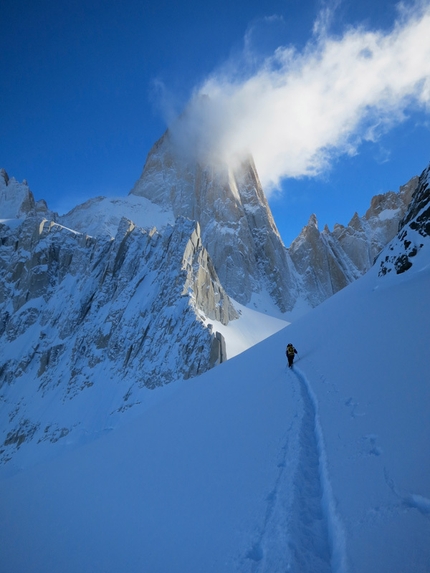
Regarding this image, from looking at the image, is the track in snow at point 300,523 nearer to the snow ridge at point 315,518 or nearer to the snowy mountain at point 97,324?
the snow ridge at point 315,518

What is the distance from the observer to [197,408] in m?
10.3

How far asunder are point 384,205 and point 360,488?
153m

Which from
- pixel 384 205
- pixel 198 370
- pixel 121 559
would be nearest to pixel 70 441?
pixel 198 370

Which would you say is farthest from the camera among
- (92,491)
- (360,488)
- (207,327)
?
(207,327)

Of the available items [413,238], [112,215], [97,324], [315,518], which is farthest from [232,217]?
[315,518]

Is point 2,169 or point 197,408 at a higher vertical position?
point 2,169

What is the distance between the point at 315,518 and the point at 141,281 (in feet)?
209

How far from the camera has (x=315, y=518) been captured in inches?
137

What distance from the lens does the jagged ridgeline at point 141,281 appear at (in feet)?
163

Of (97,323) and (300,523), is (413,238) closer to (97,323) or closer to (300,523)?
(300,523)

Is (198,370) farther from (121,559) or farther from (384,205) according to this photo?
(384,205)

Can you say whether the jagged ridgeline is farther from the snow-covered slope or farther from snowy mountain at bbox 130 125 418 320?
the snow-covered slope

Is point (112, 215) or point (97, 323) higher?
point (112, 215)

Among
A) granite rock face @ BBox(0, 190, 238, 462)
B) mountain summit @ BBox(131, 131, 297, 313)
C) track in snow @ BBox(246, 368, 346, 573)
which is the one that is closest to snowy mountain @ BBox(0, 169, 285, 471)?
granite rock face @ BBox(0, 190, 238, 462)
